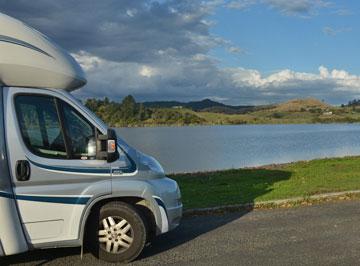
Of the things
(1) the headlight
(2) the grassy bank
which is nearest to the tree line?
(2) the grassy bank

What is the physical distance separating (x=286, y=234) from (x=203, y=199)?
13.4ft

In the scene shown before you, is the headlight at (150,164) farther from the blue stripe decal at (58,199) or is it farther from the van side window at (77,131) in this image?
the blue stripe decal at (58,199)

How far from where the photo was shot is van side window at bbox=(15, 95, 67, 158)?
6.61m

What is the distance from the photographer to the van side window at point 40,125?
6.61 m

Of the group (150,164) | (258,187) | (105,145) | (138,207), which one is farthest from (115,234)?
(258,187)

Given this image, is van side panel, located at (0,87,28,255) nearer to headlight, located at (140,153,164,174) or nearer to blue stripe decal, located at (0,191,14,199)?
blue stripe decal, located at (0,191,14,199)

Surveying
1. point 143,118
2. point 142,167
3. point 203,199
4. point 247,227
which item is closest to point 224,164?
point 203,199

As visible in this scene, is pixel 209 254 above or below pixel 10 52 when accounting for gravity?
below

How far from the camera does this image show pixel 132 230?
702 cm

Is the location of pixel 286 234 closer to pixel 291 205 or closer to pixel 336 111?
pixel 291 205

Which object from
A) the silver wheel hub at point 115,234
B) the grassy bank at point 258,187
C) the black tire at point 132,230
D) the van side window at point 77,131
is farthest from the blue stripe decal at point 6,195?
the grassy bank at point 258,187

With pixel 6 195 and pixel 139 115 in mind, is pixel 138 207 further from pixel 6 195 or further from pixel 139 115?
pixel 139 115

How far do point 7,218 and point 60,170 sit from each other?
829 millimetres

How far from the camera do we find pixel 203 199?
1244 centimetres
